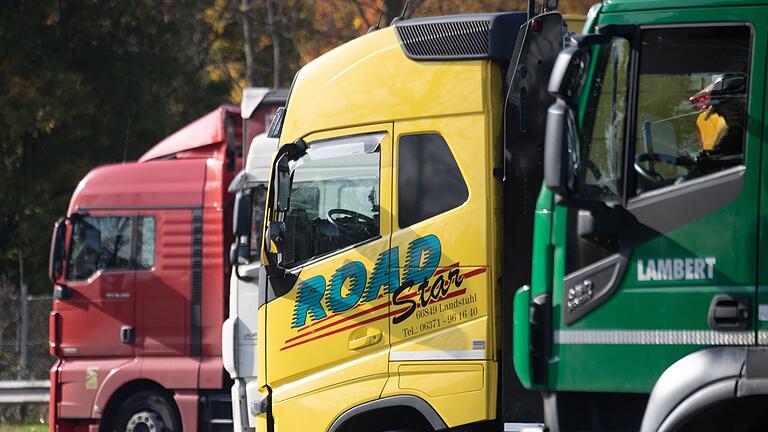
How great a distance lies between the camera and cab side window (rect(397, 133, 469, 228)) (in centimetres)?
693

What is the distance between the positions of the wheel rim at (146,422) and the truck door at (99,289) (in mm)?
634

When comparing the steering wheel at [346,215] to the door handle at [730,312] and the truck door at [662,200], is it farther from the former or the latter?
the door handle at [730,312]

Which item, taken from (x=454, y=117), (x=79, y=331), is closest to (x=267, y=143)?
(x=79, y=331)

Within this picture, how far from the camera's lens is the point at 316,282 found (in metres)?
7.43

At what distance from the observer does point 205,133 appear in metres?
12.4

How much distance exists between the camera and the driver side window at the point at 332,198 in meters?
7.28

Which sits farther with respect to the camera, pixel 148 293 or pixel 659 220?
pixel 148 293

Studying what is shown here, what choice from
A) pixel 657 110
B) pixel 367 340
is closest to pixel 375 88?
pixel 367 340

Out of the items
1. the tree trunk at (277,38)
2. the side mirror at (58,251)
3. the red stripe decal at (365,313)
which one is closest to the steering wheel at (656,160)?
the red stripe decal at (365,313)

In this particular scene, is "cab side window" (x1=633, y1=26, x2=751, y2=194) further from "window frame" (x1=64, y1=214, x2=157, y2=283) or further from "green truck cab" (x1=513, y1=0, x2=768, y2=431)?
"window frame" (x1=64, y1=214, x2=157, y2=283)

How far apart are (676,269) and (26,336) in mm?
13721

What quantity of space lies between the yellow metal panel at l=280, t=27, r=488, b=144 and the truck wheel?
16.2 feet

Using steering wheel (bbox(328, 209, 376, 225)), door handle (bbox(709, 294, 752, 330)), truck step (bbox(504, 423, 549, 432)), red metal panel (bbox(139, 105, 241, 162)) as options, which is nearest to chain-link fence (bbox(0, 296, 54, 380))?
red metal panel (bbox(139, 105, 241, 162))

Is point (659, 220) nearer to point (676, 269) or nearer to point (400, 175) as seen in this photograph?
point (676, 269)
